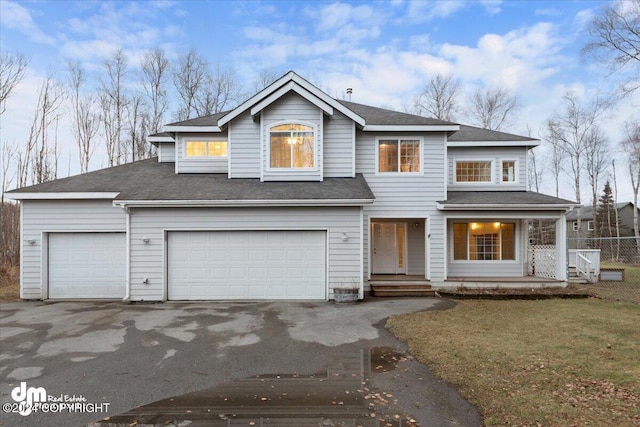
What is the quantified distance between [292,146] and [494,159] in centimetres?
824

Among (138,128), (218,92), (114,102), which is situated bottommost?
(138,128)

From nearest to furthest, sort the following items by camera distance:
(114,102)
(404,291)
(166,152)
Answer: (404,291) → (166,152) → (114,102)

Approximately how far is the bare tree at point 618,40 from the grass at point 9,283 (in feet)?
82.3

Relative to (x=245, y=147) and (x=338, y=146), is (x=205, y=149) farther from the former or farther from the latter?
(x=338, y=146)

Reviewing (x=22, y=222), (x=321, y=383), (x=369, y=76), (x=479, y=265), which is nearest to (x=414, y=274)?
(x=479, y=265)

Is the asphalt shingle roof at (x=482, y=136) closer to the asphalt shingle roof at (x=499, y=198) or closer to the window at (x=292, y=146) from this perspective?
the asphalt shingle roof at (x=499, y=198)

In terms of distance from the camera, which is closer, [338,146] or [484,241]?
[338,146]

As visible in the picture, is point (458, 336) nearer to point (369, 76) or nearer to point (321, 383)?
point (321, 383)

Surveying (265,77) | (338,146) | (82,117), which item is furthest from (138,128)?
(338,146)

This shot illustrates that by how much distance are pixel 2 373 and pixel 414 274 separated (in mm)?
11475

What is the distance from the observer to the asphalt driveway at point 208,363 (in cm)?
391

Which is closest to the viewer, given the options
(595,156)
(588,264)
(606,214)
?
(588,264)

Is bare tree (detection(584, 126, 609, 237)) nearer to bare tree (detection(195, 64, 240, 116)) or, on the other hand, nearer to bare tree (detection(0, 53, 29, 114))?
bare tree (detection(195, 64, 240, 116))

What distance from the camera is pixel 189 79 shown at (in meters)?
23.0
